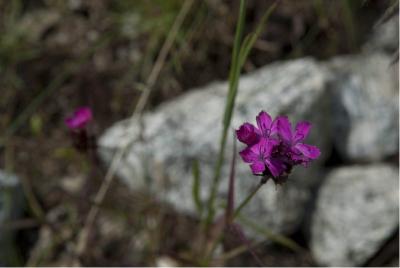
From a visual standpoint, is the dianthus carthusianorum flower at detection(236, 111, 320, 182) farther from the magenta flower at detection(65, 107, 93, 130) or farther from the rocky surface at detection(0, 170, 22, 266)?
the rocky surface at detection(0, 170, 22, 266)

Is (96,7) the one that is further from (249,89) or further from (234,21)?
(249,89)

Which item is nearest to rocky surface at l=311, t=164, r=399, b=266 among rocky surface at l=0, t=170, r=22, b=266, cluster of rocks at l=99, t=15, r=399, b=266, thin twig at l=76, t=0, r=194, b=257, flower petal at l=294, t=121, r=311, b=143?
cluster of rocks at l=99, t=15, r=399, b=266

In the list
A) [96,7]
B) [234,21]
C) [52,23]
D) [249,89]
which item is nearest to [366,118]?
[249,89]

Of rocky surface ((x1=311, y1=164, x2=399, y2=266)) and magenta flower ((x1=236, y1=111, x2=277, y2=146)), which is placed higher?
magenta flower ((x1=236, y1=111, x2=277, y2=146))

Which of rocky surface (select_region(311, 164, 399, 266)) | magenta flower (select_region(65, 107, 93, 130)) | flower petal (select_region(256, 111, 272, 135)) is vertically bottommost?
rocky surface (select_region(311, 164, 399, 266))

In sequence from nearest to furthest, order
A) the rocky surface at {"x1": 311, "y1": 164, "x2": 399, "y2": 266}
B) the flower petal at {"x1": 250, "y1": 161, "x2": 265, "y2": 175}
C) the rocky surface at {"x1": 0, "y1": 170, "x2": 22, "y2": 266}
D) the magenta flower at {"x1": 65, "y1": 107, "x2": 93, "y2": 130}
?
the flower petal at {"x1": 250, "y1": 161, "x2": 265, "y2": 175}
the magenta flower at {"x1": 65, "y1": 107, "x2": 93, "y2": 130}
the rocky surface at {"x1": 311, "y1": 164, "x2": 399, "y2": 266}
the rocky surface at {"x1": 0, "y1": 170, "x2": 22, "y2": 266}

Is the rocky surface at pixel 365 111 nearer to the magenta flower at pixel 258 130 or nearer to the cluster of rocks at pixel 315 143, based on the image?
the cluster of rocks at pixel 315 143

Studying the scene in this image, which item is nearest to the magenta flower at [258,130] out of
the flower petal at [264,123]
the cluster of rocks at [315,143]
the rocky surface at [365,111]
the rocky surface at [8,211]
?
the flower petal at [264,123]
